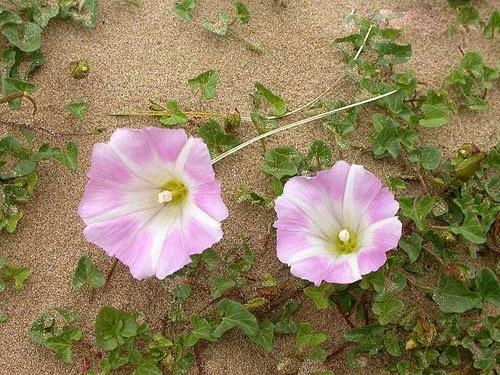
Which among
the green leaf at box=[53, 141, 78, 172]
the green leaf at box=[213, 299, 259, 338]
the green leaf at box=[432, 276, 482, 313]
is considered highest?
the green leaf at box=[432, 276, 482, 313]

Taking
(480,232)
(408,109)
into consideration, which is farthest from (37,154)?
(480,232)

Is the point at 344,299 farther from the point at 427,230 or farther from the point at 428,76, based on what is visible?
the point at 428,76

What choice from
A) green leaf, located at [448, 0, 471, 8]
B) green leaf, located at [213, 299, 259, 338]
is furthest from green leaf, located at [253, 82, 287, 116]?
green leaf, located at [448, 0, 471, 8]

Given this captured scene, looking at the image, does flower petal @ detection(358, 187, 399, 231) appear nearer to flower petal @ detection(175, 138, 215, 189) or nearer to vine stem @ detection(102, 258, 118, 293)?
flower petal @ detection(175, 138, 215, 189)

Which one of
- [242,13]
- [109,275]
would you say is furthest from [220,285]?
[242,13]

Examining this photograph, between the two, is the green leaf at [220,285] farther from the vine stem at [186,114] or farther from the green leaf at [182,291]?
the vine stem at [186,114]

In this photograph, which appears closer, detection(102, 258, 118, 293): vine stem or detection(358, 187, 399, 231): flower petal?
detection(358, 187, 399, 231): flower petal

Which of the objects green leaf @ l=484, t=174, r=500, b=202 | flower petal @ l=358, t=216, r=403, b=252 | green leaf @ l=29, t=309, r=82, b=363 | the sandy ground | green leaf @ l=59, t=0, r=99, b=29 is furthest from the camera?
green leaf @ l=59, t=0, r=99, b=29

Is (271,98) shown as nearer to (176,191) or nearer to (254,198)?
(254,198)
